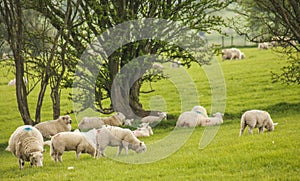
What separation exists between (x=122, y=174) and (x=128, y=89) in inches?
511

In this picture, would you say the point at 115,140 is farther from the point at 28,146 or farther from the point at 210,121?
the point at 210,121

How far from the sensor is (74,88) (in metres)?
23.7

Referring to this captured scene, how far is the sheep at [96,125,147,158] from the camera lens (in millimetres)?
14164

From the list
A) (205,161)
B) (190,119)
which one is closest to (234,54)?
(190,119)

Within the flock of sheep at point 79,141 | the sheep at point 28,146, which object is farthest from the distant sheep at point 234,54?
the sheep at point 28,146

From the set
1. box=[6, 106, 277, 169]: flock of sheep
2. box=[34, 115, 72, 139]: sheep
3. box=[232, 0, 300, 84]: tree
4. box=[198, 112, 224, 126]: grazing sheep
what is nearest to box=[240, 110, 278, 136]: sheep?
box=[6, 106, 277, 169]: flock of sheep

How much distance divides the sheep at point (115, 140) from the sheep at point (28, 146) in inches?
59.9

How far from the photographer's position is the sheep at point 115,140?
46.5ft

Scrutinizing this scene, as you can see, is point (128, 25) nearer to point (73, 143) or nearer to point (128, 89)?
point (128, 89)

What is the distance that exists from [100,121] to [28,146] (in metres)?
9.75

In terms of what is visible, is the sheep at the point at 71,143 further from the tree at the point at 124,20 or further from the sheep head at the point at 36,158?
the tree at the point at 124,20

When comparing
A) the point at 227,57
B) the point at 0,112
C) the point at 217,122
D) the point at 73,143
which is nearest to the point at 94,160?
the point at 73,143

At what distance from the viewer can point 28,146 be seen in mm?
13172

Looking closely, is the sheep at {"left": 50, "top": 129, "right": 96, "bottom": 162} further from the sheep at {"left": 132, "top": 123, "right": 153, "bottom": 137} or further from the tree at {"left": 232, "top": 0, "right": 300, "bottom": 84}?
the tree at {"left": 232, "top": 0, "right": 300, "bottom": 84}
